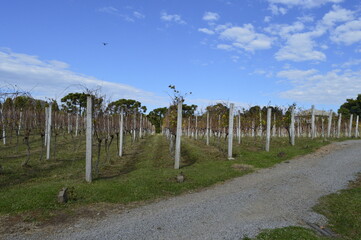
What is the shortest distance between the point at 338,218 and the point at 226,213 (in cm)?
265

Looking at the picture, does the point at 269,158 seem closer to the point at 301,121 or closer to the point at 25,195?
the point at 25,195

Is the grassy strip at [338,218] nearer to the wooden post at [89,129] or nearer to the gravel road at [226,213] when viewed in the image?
the gravel road at [226,213]

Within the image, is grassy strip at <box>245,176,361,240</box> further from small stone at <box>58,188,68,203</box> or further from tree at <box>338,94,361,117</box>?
tree at <box>338,94,361,117</box>

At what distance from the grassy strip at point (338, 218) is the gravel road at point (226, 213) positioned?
0.27 meters

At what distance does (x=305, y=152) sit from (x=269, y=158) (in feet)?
11.9

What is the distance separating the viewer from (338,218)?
6570 millimetres

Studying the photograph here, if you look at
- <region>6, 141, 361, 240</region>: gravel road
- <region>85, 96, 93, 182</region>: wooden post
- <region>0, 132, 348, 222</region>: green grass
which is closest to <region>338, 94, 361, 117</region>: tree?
<region>0, 132, 348, 222</region>: green grass

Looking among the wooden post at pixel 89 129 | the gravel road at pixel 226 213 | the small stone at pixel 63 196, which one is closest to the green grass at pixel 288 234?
the gravel road at pixel 226 213

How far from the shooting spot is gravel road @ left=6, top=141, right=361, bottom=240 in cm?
534

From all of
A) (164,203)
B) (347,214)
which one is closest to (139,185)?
(164,203)

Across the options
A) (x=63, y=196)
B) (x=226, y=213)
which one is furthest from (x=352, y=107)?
(x=63, y=196)

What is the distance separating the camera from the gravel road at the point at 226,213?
17.5ft

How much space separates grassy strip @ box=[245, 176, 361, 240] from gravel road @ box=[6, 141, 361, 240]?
0.27m

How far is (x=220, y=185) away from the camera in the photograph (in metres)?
9.55
